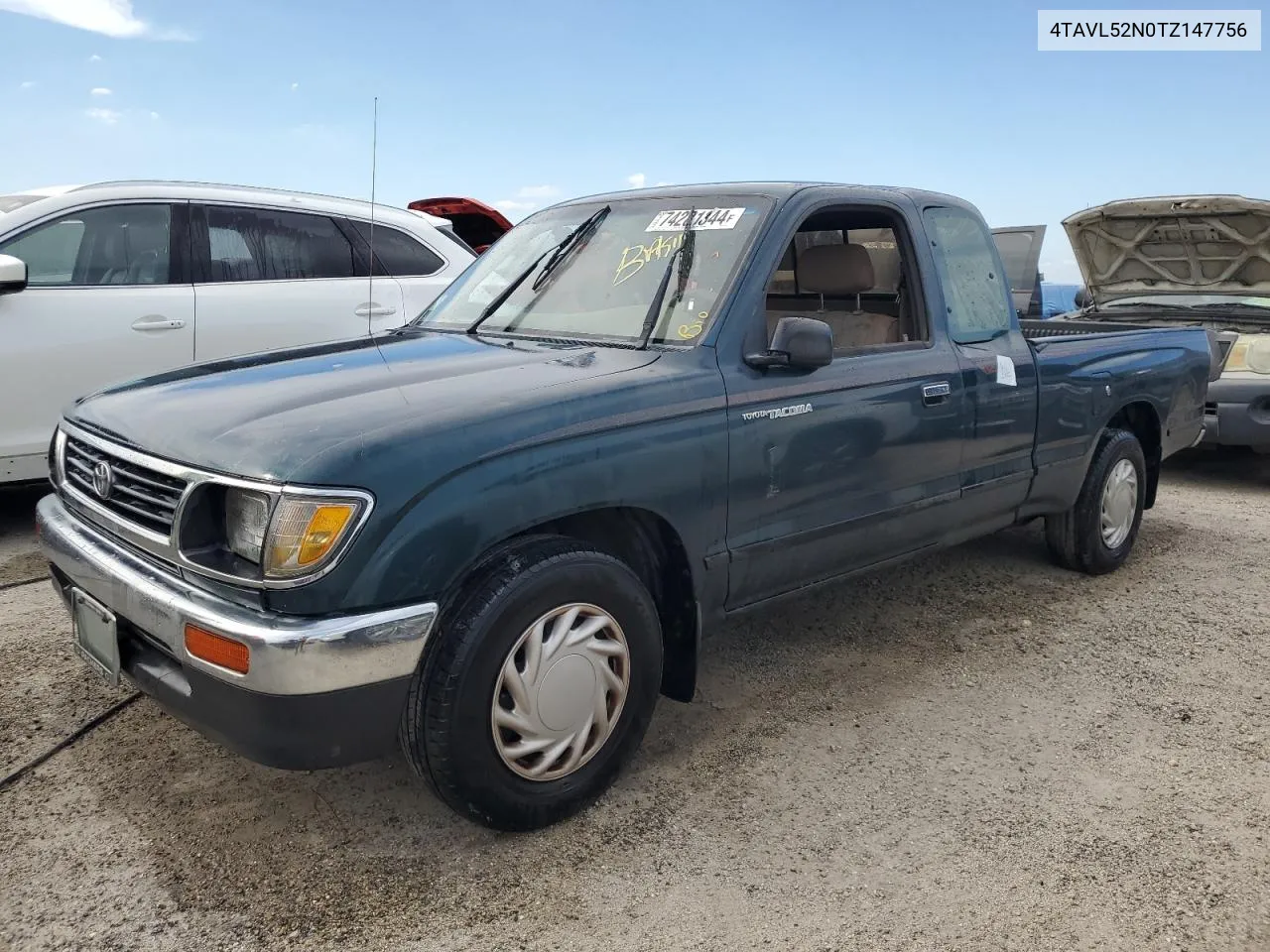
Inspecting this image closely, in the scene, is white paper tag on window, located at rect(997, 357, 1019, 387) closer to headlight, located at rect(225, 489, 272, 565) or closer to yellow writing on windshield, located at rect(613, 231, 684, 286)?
yellow writing on windshield, located at rect(613, 231, 684, 286)

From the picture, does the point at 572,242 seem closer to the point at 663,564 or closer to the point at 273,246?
the point at 663,564

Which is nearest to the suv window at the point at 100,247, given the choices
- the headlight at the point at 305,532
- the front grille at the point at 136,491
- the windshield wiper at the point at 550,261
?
the windshield wiper at the point at 550,261

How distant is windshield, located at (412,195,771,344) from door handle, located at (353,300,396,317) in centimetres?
224

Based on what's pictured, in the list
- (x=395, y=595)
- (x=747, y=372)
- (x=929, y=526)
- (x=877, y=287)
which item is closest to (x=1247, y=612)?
(x=929, y=526)

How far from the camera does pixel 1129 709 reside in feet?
11.7

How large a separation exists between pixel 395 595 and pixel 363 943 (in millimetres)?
752

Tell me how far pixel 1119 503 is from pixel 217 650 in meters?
4.25

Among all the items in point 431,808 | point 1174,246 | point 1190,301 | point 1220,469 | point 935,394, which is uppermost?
point 1174,246

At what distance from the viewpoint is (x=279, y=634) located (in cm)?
223

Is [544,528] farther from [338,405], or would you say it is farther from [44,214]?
[44,214]

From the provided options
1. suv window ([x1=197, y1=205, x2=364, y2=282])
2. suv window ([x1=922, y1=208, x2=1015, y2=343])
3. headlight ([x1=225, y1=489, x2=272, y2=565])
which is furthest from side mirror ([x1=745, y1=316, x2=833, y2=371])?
suv window ([x1=197, y1=205, x2=364, y2=282])

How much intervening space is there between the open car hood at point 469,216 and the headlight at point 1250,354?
538 cm

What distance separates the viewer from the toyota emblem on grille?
2.72 meters

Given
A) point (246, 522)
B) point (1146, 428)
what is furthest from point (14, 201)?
point (1146, 428)
